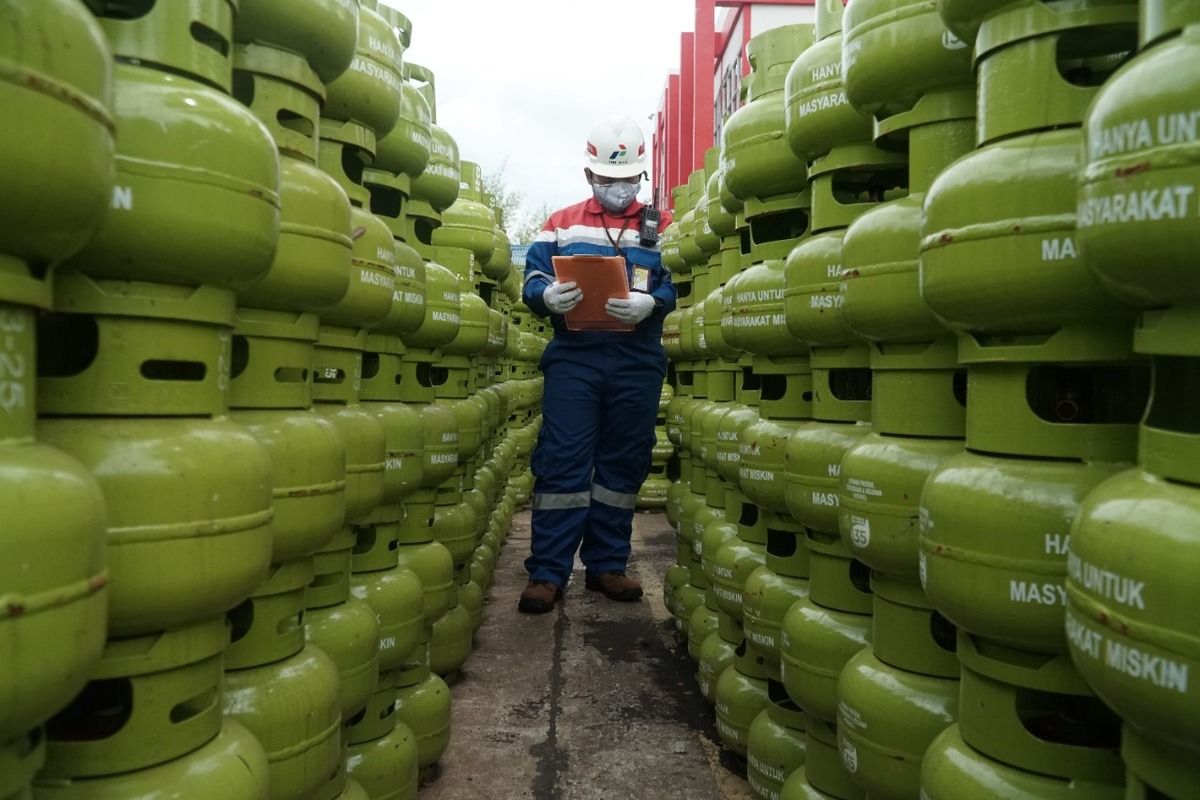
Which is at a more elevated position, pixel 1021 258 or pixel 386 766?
pixel 1021 258

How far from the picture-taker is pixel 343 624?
2.09 m

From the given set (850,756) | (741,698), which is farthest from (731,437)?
(850,756)

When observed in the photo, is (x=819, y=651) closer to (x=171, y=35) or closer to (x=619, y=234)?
(x=171, y=35)

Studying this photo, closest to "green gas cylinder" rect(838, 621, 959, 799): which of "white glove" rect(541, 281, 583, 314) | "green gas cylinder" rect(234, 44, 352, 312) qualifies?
"green gas cylinder" rect(234, 44, 352, 312)

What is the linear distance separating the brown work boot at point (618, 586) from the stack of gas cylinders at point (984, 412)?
7.00ft

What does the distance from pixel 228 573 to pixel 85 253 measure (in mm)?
475

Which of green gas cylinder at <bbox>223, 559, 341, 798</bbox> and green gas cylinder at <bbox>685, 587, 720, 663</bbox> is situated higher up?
green gas cylinder at <bbox>223, 559, 341, 798</bbox>

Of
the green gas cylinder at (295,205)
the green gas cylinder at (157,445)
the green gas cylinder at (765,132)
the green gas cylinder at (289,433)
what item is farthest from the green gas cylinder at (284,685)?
the green gas cylinder at (765,132)

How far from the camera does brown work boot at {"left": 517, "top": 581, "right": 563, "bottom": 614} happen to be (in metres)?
4.37

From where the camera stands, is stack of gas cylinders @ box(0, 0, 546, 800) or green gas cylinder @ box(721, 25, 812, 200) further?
green gas cylinder @ box(721, 25, 812, 200)

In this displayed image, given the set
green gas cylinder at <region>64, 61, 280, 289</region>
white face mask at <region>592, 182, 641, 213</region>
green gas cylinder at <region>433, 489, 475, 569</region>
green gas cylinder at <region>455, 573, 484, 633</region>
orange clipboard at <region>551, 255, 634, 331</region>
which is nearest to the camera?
green gas cylinder at <region>64, 61, 280, 289</region>

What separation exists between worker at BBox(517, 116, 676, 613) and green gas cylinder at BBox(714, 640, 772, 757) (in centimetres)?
171

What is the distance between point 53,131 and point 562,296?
3270mm

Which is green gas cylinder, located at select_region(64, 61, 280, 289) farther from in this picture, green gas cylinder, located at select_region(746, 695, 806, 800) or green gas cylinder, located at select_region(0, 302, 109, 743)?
green gas cylinder, located at select_region(746, 695, 806, 800)
